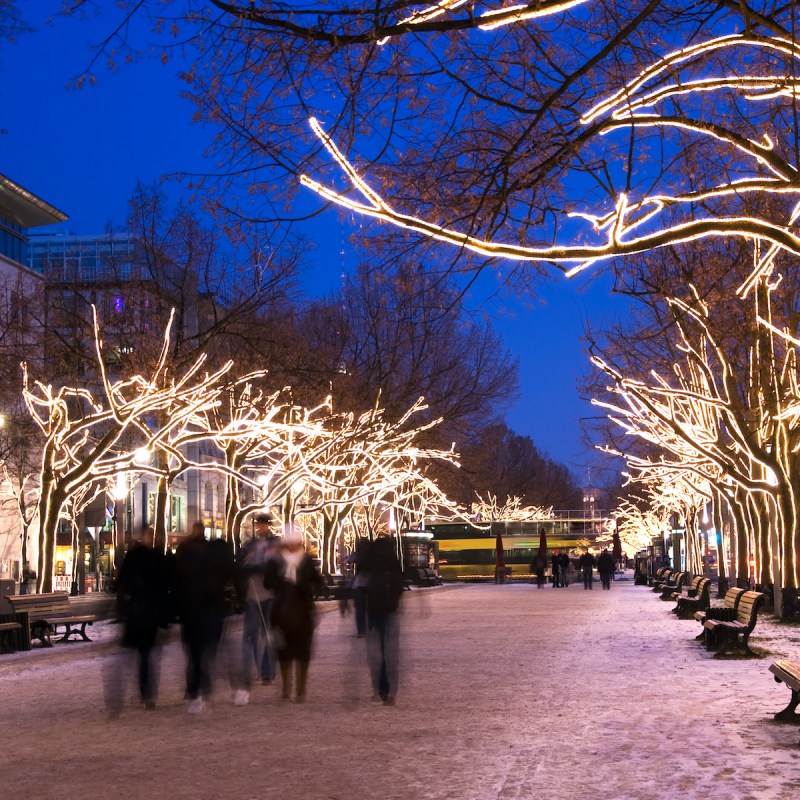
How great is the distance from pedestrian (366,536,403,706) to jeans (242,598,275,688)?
4.63 ft

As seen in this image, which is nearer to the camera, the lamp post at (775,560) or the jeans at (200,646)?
the jeans at (200,646)

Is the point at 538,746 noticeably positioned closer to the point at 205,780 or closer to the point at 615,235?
the point at 205,780

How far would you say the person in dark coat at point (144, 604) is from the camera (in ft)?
41.9

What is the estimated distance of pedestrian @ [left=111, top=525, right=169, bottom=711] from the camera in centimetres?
1276

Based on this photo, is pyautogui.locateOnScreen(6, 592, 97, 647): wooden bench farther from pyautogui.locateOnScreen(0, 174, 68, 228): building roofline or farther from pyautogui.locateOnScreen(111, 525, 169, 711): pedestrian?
pyautogui.locateOnScreen(0, 174, 68, 228): building roofline

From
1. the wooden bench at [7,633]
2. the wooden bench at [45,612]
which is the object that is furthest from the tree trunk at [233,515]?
the wooden bench at [7,633]

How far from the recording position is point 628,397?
99.7ft

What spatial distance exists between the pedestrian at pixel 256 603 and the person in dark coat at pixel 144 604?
99 cm

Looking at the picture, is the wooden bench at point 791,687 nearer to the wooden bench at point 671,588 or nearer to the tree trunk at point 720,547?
the tree trunk at point 720,547

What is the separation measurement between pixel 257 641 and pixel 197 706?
7.67 feet

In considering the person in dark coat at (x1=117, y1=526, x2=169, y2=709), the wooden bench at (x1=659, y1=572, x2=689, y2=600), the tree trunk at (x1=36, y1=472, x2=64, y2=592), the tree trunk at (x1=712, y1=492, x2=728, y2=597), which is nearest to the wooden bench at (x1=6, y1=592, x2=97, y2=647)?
the tree trunk at (x1=36, y1=472, x2=64, y2=592)

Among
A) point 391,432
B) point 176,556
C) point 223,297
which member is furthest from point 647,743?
point 391,432

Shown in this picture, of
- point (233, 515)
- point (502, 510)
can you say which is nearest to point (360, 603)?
point (233, 515)

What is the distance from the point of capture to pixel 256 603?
14.0m
